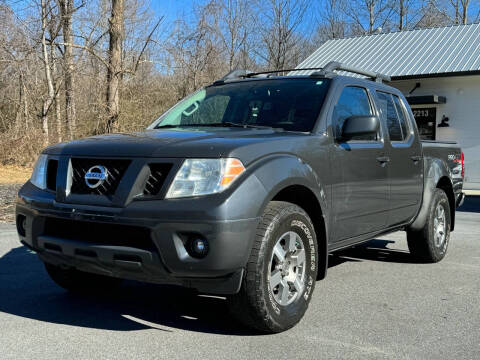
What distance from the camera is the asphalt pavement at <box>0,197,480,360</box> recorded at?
3.29 meters

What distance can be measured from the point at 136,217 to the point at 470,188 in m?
15.8

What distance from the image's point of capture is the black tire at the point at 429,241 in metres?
5.84

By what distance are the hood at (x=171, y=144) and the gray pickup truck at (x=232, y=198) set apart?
10 millimetres

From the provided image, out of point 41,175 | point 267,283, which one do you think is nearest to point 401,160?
point 267,283

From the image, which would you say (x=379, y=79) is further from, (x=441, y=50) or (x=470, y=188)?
(x=441, y=50)

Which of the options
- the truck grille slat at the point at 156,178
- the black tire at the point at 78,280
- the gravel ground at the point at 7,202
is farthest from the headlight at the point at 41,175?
the gravel ground at the point at 7,202

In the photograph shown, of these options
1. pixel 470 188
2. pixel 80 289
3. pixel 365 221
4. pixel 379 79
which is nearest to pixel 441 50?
pixel 470 188

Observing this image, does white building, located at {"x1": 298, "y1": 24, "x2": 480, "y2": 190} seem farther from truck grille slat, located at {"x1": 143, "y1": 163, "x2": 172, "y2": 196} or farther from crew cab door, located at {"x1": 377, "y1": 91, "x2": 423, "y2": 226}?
truck grille slat, located at {"x1": 143, "y1": 163, "x2": 172, "y2": 196}

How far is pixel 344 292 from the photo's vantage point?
15.5ft

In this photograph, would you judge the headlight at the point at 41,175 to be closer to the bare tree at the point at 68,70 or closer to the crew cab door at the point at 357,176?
the crew cab door at the point at 357,176

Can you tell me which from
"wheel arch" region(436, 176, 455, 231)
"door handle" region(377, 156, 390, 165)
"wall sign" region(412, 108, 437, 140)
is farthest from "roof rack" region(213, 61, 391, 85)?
"wall sign" region(412, 108, 437, 140)

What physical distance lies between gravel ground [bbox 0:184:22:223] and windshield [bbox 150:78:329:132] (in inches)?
191

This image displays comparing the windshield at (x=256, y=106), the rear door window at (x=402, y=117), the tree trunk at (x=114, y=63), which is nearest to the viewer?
the windshield at (x=256, y=106)

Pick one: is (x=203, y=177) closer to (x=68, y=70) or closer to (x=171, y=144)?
(x=171, y=144)
